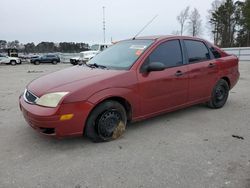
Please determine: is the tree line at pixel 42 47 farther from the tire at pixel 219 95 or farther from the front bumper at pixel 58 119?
the front bumper at pixel 58 119

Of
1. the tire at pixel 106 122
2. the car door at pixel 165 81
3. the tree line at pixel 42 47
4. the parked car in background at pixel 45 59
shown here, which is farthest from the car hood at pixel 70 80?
the tree line at pixel 42 47

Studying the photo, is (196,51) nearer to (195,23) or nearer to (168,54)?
(168,54)

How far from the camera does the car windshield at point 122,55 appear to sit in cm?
423

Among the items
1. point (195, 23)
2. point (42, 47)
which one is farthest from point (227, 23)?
point (42, 47)

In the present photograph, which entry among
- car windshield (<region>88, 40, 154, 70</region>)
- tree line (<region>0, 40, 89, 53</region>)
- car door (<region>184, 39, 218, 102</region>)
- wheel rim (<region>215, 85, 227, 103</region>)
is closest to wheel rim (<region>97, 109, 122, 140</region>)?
car windshield (<region>88, 40, 154, 70</region>)

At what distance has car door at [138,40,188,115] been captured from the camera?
4.14 meters

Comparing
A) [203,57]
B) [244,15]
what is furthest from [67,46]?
[203,57]

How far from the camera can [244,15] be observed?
145ft

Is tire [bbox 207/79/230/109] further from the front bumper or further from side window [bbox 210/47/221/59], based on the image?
the front bumper

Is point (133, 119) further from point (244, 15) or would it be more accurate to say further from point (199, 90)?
point (244, 15)

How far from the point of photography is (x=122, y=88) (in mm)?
3846

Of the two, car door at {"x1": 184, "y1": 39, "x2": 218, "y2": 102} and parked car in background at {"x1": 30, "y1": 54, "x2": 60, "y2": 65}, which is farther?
parked car in background at {"x1": 30, "y1": 54, "x2": 60, "y2": 65}

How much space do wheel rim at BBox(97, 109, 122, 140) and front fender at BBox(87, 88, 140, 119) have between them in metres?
0.24

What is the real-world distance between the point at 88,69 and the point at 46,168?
72.0 inches
